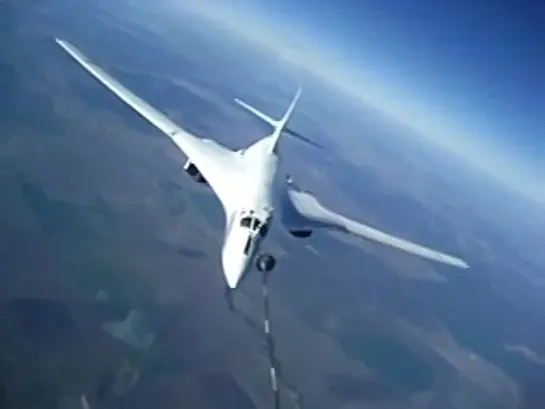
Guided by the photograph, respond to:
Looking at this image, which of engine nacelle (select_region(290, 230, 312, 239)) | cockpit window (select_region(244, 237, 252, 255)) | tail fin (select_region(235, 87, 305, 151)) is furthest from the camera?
tail fin (select_region(235, 87, 305, 151))

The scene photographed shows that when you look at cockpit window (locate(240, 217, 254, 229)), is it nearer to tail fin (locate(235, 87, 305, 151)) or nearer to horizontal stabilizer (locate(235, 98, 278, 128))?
tail fin (locate(235, 87, 305, 151))

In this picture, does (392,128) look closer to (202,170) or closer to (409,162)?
(409,162)

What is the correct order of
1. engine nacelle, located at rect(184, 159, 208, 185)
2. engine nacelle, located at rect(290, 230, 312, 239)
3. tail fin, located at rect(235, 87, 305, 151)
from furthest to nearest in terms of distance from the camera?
tail fin, located at rect(235, 87, 305, 151)
engine nacelle, located at rect(184, 159, 208, 185)
engine nacelle, located at rect(290, 230, 312, 239)

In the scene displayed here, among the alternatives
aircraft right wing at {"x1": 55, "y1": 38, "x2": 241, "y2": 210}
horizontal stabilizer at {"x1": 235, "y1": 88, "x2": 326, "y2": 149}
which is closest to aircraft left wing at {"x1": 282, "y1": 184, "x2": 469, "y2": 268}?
aircraft right wing at {"x1": 55, "y1": 38, "x2": 241, "y2": 210}

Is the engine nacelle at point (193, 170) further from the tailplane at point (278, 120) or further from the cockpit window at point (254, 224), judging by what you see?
the cockpit window at point (254, 224)

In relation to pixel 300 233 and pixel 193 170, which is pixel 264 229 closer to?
pixel 300 233

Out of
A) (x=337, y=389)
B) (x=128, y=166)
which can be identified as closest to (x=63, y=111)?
(x=128, y=166)

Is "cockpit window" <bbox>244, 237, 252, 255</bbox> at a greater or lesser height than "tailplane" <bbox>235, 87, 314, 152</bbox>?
lesser

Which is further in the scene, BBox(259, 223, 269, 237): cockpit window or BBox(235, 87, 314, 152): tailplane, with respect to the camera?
BBox(235, 87, 314, 152): tailplane

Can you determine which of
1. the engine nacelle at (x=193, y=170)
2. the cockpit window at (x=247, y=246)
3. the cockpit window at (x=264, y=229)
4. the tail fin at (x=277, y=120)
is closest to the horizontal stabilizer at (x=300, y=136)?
the tail fin at (x=277, y=120)
